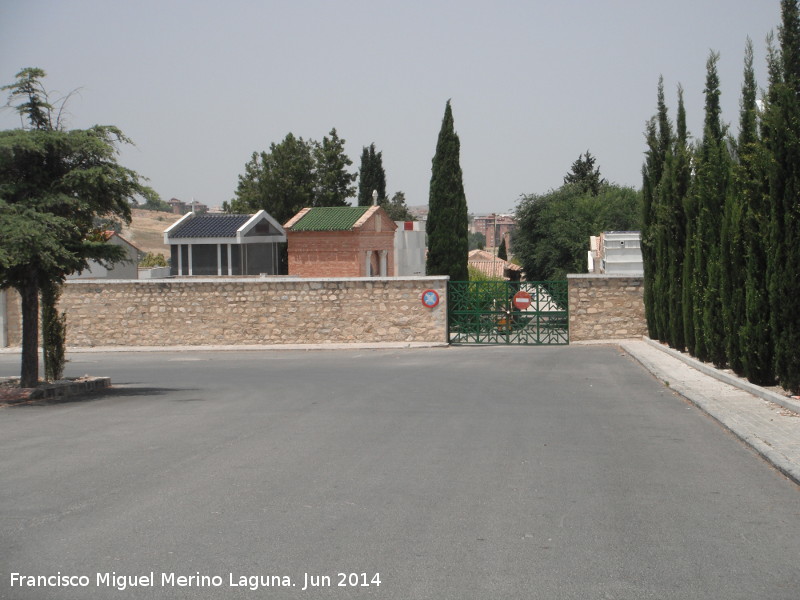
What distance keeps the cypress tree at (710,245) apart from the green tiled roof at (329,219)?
2749 cm

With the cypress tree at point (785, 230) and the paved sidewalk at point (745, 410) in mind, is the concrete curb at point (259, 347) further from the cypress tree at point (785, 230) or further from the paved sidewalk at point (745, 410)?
the cypress tree at point (785, 230)

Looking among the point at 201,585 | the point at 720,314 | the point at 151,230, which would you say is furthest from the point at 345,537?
the point at 151,230

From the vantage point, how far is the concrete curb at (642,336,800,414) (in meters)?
12.5

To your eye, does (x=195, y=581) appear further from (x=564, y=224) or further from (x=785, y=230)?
(x=564, y=224)

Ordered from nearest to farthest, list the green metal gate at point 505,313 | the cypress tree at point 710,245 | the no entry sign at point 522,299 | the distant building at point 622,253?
the cypress tree at point 710,245
the no entry sign at point 522,299
the green metal gate at point 505,313
the distant building at point 622,253

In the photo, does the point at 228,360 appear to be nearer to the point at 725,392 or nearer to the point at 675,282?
the point at 675,282

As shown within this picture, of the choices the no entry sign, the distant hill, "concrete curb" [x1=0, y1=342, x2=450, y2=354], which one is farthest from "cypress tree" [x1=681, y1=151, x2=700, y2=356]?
the distant hill

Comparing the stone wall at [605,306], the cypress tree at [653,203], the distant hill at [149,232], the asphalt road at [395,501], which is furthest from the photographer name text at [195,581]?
the distant hill at [149,232]

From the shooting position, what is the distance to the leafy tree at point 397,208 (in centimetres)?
8500

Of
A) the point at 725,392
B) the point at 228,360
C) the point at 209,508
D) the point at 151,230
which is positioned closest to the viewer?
the point at 209,508

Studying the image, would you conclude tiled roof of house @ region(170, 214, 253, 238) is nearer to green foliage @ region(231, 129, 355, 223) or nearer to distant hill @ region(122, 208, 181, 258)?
green foliage @ region(231, 129, 355, 223)

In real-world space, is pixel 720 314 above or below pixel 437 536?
above

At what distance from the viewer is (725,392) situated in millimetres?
14727

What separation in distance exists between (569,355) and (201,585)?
2051 centimetres
